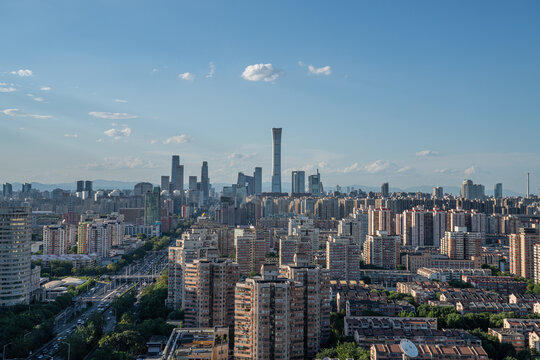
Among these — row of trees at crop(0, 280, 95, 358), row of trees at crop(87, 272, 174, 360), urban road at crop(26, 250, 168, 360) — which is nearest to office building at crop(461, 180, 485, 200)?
urban road at crop(26, 250, 168, 360)

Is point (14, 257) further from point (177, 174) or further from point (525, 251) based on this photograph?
point (177, 174)

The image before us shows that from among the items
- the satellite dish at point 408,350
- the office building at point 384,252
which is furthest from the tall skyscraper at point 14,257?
the office building at point 384,252

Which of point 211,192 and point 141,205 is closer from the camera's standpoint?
point 141,205

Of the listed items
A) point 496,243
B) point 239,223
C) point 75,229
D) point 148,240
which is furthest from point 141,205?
point 496,243

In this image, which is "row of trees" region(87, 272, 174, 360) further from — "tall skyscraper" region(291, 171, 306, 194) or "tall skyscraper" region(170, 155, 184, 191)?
"tall skyscraper" region(170, 155, 184, 191)

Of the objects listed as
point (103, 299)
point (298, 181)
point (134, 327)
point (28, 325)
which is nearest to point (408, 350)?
point (134, 327)

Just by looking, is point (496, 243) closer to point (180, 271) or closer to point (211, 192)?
point (180, 271)

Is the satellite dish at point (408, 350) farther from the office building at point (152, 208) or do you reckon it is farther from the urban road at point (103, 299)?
the office building at point (152, 208)
